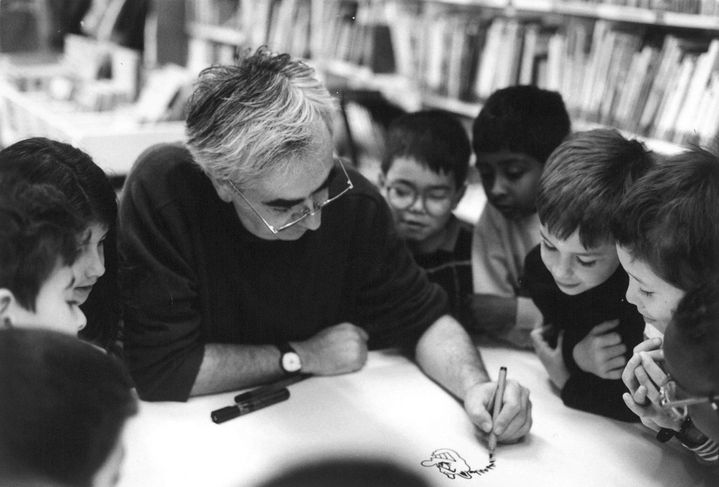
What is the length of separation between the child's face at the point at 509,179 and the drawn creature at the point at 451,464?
1.42ft

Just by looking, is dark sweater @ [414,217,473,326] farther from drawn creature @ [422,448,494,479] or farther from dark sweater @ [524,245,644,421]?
drawn creature @ [422,448,494,479]

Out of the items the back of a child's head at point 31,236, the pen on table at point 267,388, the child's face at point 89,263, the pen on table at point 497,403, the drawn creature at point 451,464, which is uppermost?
the back of a child's head at point 31,236

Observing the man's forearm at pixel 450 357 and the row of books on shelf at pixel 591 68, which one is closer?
the man's forearm at pixel 450 357

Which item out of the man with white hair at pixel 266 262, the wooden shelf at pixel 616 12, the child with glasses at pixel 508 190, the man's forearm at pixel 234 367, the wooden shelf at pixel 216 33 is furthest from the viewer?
the wooden shelf at pixel 216 33

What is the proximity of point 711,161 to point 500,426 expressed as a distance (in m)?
0.49

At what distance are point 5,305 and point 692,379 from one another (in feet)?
2.15

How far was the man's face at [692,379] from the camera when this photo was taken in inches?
25.6

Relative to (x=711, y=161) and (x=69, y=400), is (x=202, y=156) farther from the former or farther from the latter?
(x=711, y=161)

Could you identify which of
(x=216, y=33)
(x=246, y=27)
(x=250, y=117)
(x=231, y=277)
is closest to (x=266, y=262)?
(x=231, y=277)

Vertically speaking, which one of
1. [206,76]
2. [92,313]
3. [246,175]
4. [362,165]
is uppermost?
[206,76]

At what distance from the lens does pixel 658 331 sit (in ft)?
2.58

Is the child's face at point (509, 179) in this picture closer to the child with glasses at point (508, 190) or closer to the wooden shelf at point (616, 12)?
the child with glasses at point (508, 190)

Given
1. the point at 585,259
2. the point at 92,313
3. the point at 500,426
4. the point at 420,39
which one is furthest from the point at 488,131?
the point at 420,39

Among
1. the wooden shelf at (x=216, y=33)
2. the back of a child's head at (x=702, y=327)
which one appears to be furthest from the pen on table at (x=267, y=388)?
the wooden shelf at (x=216, y=33)
